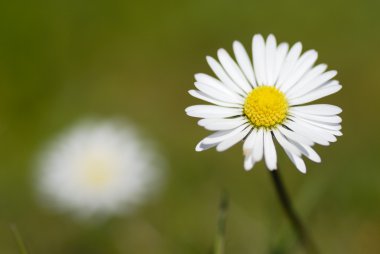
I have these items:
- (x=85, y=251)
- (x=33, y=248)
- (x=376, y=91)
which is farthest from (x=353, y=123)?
(x=33, y=248)

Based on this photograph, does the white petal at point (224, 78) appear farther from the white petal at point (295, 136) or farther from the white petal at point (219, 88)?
the white petal at point (295, 136)

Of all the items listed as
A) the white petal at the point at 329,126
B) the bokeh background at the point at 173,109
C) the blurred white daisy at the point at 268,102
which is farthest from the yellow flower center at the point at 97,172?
the white petal at the point at 329,126

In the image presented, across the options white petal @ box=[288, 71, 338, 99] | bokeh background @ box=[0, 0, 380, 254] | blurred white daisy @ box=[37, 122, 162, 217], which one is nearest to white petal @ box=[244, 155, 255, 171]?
white petal @ box=[288, 71, 338, 99]

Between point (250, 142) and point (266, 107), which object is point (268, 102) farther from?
point (250, 142)

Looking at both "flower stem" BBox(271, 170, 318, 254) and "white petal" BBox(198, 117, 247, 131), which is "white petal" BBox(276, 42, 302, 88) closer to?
"white petal" BBox(198, 117, 247, 131)

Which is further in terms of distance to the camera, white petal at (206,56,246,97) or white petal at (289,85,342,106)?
white petal at (206,56,246,97)

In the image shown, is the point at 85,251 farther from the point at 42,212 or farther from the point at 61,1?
the point at 61,1

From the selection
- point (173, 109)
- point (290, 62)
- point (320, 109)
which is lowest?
point (320, 109)

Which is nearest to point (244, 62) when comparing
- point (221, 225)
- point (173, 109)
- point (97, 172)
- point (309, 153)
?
point (309, 153)
